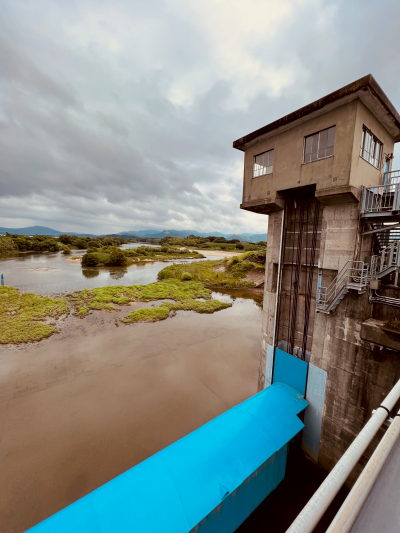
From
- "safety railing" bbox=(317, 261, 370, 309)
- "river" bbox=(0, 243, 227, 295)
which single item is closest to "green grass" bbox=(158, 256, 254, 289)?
"river" bbox=(0, 243, 227, 295)

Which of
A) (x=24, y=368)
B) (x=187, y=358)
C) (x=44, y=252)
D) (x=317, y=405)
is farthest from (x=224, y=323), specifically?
(x=44, y=252)

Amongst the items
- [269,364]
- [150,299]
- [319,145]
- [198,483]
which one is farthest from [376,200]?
[150,299]

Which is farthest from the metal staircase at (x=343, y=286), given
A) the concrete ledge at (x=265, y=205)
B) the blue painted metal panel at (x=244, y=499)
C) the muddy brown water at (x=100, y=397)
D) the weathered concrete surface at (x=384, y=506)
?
the muddy brown water at (x=100, y=397)

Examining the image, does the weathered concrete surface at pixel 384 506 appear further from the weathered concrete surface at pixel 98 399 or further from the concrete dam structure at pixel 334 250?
the weathered concrete surface at pixel 98 399

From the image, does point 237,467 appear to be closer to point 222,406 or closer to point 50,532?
point 50,532

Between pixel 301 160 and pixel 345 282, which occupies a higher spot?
pixel 301 160

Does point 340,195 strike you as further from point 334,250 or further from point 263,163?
point 263,163
